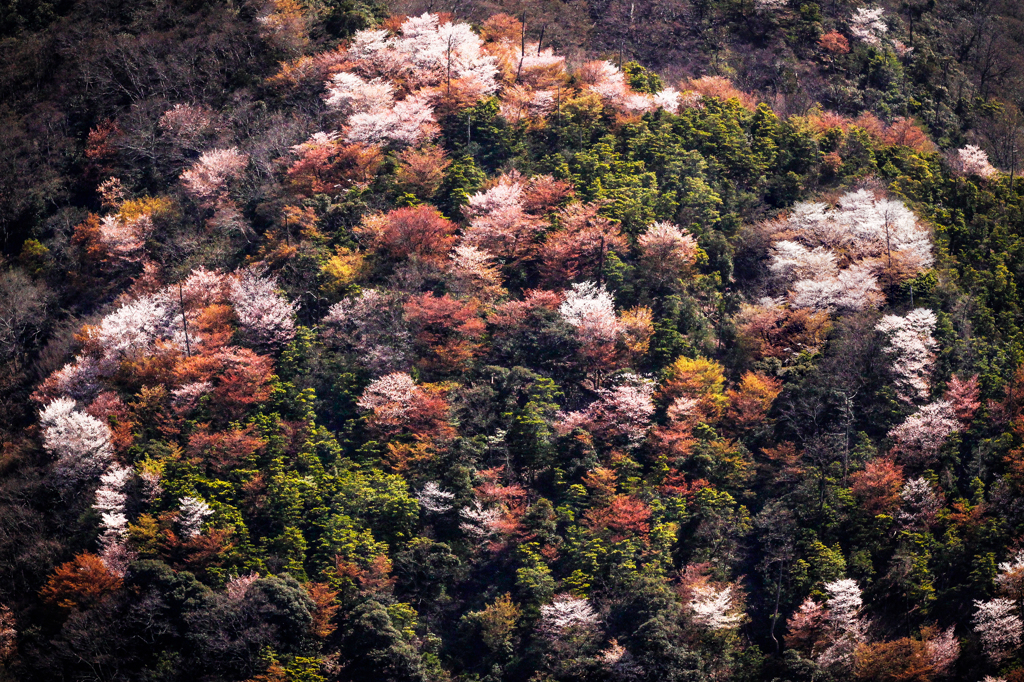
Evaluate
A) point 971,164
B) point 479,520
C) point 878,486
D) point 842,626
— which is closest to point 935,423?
point 878,486

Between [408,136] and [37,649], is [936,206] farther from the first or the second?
[37,649]

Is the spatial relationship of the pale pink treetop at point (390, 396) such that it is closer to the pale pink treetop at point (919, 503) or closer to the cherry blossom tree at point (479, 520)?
the cherry blossom tree at point (479, 520)

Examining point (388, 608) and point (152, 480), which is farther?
point (152, 480)

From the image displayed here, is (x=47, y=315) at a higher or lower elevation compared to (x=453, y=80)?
lower

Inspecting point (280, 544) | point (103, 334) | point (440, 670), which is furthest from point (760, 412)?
point (103, 334)

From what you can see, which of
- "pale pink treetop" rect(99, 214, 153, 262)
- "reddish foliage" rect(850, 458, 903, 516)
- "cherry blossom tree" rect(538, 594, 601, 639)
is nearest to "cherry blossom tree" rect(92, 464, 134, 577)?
"pale pink treetop" rect(99, 214, 153, 262)

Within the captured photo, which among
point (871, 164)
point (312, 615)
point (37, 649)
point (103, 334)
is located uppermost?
point (871, 164)
